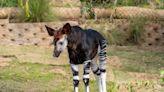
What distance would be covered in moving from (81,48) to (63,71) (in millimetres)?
2788

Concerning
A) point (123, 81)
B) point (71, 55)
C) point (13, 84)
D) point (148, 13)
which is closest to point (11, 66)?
point (13, 84)

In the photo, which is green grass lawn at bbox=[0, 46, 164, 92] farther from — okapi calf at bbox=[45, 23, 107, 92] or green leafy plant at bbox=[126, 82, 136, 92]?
okapi calf at bbox=[45, 23, 107, 92]

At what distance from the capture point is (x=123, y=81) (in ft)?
25.2

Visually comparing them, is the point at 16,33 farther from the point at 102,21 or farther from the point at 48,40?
the point at 102,21

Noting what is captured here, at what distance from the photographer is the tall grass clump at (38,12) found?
38.4ft

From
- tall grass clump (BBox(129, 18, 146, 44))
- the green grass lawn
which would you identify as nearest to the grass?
the green grass lawn

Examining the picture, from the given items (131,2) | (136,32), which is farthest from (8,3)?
(136,32)

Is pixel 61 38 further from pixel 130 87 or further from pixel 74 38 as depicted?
pixel 130 87

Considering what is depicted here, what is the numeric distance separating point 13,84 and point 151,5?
6165mm

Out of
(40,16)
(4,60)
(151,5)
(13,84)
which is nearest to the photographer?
(13,84)

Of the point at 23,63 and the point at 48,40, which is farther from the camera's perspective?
the point at 48,40

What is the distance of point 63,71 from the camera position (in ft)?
27.5

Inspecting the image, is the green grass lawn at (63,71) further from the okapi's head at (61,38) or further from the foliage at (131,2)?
the foliage at (131,2)

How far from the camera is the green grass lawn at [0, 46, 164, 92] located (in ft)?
23.8
